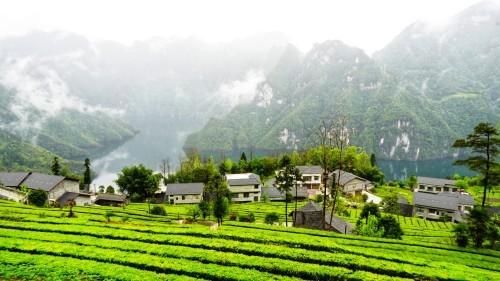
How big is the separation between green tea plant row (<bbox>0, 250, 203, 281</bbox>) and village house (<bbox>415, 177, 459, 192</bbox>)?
117 meters

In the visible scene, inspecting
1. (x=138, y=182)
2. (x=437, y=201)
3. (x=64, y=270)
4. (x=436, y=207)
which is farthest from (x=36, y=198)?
(x=437, y=201)

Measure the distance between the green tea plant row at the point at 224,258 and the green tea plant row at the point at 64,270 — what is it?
13.4 ft

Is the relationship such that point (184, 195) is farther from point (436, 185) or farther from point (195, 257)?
point (436, 185)

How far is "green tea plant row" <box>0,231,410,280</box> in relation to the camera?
24766 mm

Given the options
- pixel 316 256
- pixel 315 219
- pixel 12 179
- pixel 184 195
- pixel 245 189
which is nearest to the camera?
pixel 316 256

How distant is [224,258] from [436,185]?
11272 centimetres

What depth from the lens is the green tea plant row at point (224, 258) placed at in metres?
24.8

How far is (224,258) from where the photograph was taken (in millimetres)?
26562

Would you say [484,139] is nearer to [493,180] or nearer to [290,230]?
Answer: [493,180]

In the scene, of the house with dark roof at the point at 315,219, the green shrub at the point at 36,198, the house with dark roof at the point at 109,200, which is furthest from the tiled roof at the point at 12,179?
the house with dark roof at the point at 315,219

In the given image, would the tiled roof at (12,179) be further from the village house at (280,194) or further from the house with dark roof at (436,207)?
the house with dark roof at (436,207)

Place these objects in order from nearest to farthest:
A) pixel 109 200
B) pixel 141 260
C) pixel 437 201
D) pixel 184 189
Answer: pixel 141 260, pixel 109 200, pixel 437 201, pixel 184 189

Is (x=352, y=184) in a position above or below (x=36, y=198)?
below

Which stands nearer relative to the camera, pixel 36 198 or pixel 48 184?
pixel 36 198
